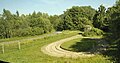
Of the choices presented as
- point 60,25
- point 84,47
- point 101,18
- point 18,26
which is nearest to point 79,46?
point 84,47

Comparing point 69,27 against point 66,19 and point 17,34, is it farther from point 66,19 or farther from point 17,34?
point 17,34

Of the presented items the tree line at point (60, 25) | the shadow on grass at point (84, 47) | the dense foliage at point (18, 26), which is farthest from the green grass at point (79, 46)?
the dense foliage at point (18, 26)

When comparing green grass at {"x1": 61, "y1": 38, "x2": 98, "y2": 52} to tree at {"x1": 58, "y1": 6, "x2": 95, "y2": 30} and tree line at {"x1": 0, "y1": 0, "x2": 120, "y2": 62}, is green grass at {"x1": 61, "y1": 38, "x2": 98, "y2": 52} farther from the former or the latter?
tree at {"x1": 58, "y1": 6, "x2": 95, "y2": 30}

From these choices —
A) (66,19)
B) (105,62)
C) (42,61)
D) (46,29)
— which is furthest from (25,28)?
(105,62)

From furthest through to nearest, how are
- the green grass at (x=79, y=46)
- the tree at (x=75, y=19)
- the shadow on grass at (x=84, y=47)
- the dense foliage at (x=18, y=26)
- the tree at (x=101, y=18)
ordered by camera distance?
the tree at (x=75, y=19), the dense foliage at (x=18, y=26), the tree at (x=101, y=18), the green grass at (x=79, y=46), the shadow on grass at (x=84, y=47)

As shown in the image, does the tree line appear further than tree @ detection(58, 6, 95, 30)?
No

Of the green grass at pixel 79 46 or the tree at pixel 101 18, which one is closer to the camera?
the green grass at pixel 79 46

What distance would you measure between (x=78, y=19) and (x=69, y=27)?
670cm

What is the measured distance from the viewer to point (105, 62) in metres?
21.9

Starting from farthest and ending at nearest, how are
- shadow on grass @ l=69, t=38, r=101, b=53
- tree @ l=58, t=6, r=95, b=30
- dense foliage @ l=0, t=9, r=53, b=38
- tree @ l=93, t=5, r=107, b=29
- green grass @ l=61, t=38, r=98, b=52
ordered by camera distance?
tree @ l=58, t=6, r=95, b=30, dense foliage @ l=0, t=9, r=53, b=38, tree @ l=93, t=5, r=107, b=29, green grass @ l=61, t=38, r=98, b=52, shadow on grass @ l=69, t=38, r=101, b=53

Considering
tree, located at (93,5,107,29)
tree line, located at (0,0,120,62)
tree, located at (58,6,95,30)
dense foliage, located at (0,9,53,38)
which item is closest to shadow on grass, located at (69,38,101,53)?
tree line, located at (0,0,120,62)

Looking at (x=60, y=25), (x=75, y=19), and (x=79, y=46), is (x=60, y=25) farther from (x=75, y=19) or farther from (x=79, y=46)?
(x=79, y=46)

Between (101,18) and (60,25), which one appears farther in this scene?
(60,25)

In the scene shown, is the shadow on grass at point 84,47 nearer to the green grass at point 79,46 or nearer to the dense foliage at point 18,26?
the green grass at point 79,46
